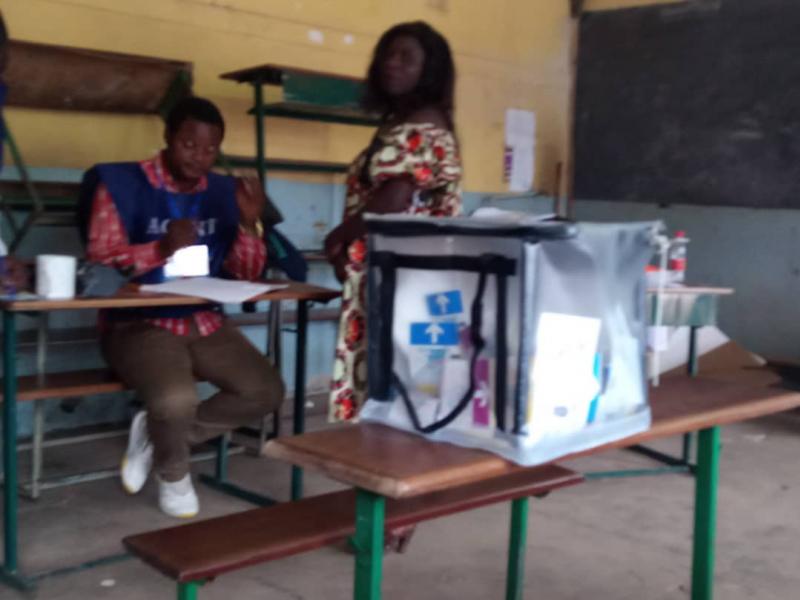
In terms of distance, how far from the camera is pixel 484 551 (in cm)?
270

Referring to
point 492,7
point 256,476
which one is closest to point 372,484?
point 256,476

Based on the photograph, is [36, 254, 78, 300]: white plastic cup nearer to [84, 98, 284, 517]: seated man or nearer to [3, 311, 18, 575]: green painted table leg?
[3, 311, 18, 575]: green painted table leg

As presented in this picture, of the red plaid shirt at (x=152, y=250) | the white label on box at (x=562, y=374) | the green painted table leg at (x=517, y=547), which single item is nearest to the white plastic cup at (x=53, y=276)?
the red plaid shirt at (x=152, y=250)

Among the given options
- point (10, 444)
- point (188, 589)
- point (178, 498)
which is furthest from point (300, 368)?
point (188, 589)

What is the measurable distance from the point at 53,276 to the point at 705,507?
163cm

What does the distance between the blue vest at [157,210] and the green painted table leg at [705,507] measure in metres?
1.62

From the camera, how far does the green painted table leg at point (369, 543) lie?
4.40 feet

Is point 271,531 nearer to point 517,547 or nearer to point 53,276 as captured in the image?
point 517,547

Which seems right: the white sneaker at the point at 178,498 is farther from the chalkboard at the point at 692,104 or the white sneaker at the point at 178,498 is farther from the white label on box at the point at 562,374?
the chalkboard at the point at 692,104

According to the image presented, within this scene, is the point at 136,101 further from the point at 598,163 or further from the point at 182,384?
the point at 598,163

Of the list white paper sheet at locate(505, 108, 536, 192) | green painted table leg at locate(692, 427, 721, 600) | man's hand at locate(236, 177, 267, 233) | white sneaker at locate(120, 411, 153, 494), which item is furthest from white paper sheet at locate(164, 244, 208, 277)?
white paper sheet at locate(505, 108, 536, 192)

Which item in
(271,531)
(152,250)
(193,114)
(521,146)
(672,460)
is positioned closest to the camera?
(271,531)

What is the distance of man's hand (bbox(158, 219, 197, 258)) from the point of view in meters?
2.65

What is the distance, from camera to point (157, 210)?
2.87 m
